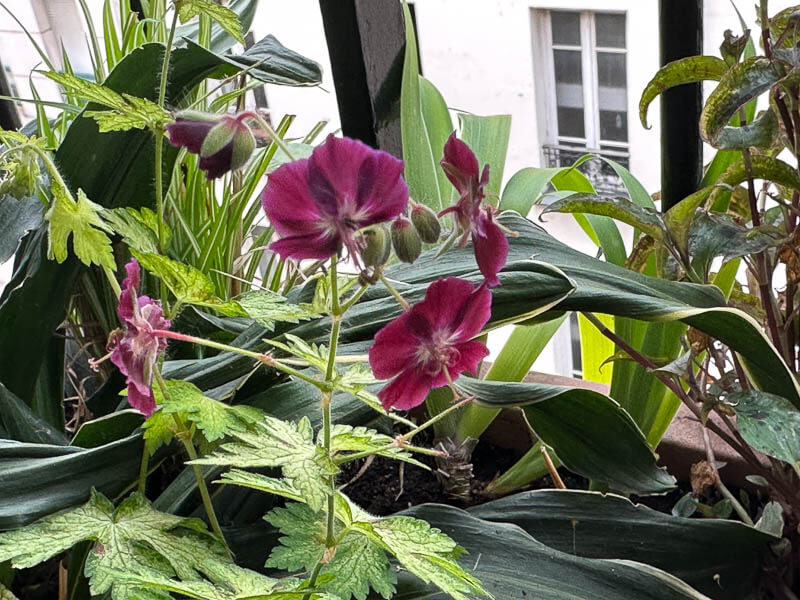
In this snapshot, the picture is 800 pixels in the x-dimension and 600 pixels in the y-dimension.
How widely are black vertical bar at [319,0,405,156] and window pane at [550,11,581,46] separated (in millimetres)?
2956

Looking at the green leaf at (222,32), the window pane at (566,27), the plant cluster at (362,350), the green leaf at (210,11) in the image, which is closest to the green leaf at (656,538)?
the plant cluster at (362,350)

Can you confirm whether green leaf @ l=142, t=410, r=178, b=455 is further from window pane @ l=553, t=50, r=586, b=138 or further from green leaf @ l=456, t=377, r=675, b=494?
window pane @ l=553, t=50, r=586, b=138

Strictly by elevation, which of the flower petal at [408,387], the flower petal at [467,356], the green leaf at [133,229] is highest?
the green leaf at [133,229]

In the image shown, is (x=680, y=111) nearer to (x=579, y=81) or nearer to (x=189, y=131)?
(x=189, y=131)

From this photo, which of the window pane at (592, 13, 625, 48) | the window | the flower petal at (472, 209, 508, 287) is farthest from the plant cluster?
the window pane at (592, 13, 625, 48)

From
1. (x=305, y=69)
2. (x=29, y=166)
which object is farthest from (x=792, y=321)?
(x=29, y=166)

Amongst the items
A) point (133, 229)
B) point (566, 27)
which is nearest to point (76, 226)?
point (133, 229)

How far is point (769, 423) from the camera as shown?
1.81ft

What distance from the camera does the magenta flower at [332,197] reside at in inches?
14.4

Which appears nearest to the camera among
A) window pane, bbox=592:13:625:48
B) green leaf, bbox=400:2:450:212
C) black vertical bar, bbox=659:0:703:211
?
black vertical bar, bbox=659:0:703:211

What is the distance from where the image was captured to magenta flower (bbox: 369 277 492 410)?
43 centimetres

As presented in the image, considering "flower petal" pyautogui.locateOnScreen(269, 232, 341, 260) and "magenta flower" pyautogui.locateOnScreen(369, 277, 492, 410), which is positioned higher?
"flower petal" pyautogui.locateOnScreen(269, 232, 341, 260)

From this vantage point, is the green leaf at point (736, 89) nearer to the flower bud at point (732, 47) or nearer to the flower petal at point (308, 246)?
the flower bud at point (732, 47)

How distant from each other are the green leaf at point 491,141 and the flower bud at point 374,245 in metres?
0.47
